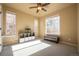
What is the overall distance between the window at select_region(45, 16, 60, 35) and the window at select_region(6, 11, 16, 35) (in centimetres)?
275

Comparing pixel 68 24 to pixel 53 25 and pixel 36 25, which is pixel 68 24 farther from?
pixel 36 25

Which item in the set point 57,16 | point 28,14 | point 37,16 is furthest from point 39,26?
point 57,16

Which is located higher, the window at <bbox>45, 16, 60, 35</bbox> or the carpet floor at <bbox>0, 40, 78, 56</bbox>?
the window at <bbox>45, 16, 60, 35</bbox>

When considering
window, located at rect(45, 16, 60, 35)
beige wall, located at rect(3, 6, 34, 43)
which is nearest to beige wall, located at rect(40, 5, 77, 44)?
window, located at rect(45, 16, 60, 35)

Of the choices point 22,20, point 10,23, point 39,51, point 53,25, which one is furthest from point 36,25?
point 39,51

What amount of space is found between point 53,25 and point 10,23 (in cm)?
328

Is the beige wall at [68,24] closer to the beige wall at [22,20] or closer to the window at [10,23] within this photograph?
the beige wall at [22,20]

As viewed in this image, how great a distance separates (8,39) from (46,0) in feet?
13.4

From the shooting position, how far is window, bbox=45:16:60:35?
513 cm

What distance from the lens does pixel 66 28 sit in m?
4.45

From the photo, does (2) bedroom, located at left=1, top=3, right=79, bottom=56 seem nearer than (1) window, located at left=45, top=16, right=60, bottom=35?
Yes

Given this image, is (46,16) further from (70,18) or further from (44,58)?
(44,58)

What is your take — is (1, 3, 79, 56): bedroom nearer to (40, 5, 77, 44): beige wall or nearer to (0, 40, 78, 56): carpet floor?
(40, 5, 77, 44): beige wall

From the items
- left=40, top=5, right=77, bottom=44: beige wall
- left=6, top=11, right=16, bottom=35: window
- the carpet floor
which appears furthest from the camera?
left=6, top=11, right=16, bottom=35: window
